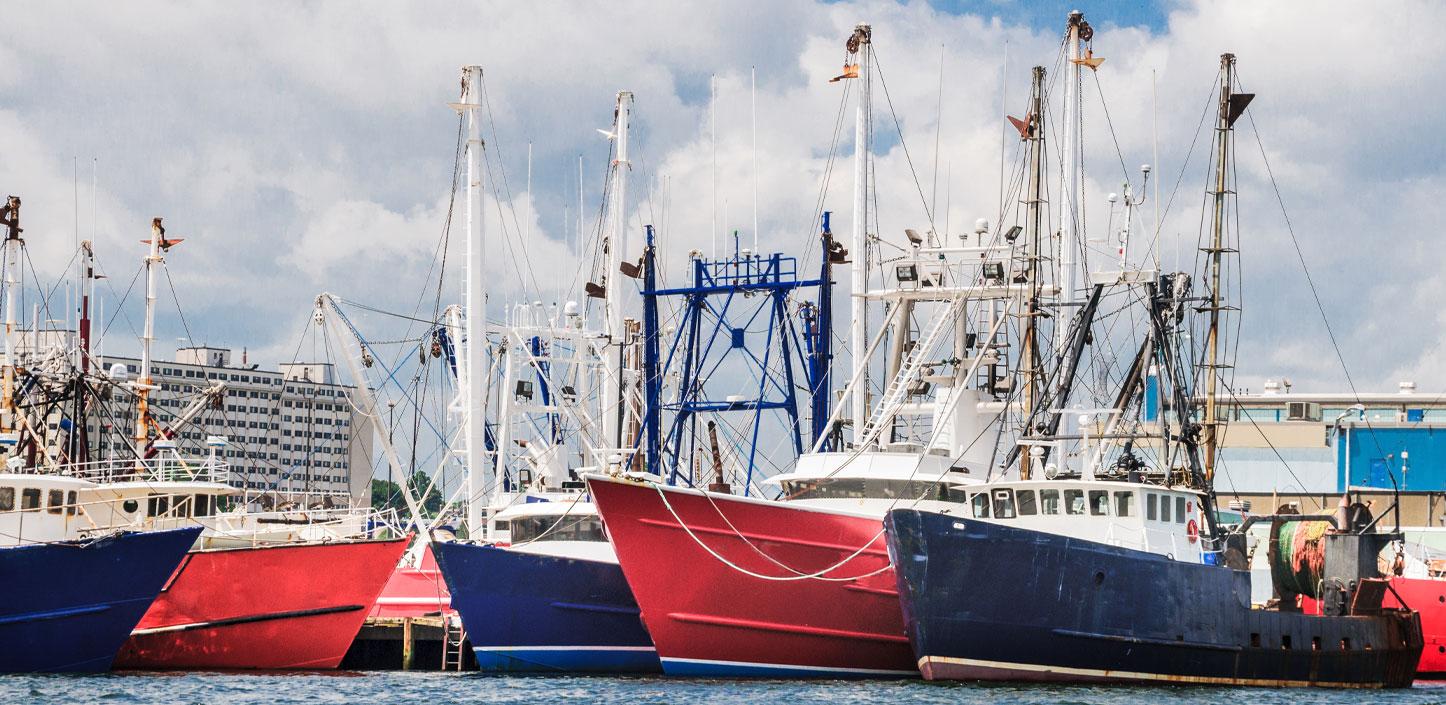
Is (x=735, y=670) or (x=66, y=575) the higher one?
(x=66, y=575)

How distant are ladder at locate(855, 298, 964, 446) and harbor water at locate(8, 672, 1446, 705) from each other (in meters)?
6.58

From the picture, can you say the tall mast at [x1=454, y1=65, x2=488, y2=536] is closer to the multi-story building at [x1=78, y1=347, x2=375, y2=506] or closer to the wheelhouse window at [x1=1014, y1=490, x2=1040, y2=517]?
the wheelhouse window at [x1=1014, y1=490, x2=1040, y2=517]

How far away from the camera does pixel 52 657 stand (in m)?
32.5

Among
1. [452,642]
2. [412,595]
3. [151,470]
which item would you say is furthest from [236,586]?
[412,595]

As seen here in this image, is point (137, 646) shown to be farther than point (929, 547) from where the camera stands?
Yes

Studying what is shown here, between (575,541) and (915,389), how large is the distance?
7936 millimetres

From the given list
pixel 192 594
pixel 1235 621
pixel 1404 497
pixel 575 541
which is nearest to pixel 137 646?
pixel 192 594

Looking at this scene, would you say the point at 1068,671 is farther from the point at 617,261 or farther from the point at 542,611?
the point at 617,261

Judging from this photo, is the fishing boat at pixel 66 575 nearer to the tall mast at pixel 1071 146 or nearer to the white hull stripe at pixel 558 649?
the white hull stripe at pixel 558 649

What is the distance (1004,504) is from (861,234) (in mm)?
10185

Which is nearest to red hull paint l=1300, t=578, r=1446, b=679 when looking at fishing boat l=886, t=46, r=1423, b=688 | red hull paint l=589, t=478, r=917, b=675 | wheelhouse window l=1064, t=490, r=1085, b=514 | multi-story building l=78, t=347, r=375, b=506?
fishing boat l=886, t=46, r=1423, b=688

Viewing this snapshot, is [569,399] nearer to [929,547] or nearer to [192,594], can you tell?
[192,594]

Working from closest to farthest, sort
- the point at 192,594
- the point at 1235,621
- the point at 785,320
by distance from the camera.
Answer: the point at 1235,621
the point at 192,594
the point at 785,320

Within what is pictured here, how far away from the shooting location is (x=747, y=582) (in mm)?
32375
